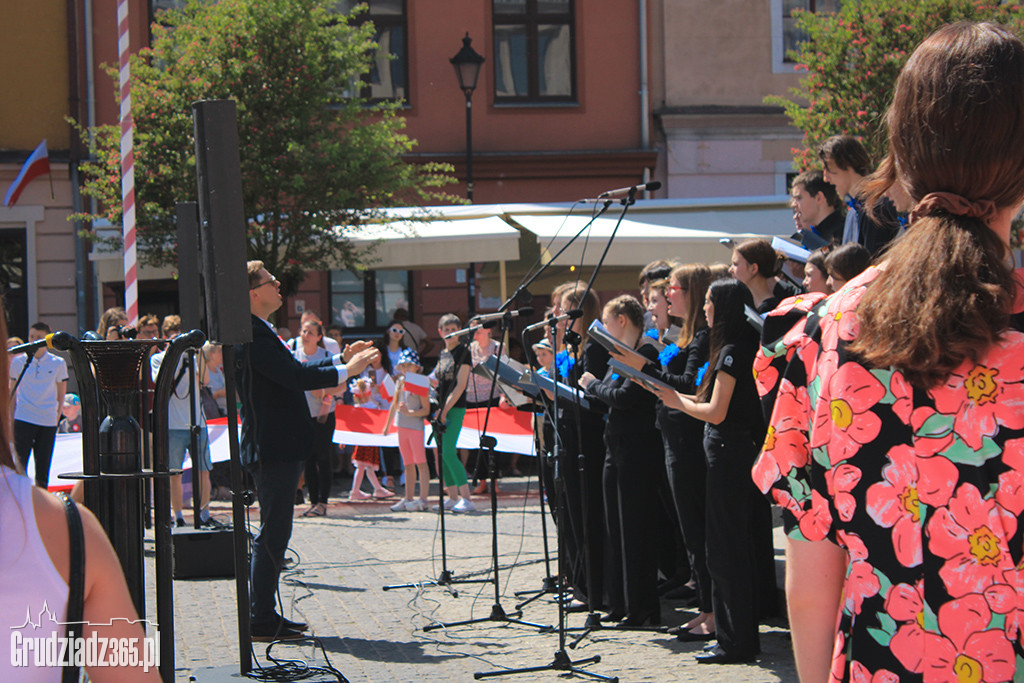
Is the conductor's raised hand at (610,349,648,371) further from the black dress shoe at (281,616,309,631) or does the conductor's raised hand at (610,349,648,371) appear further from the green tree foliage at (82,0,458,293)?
the green tree foliage at (82,0,458,293)

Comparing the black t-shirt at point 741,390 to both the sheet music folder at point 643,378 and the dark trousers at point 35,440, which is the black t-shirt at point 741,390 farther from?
the dark trousers at point 35,440

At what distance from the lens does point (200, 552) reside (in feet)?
26.0

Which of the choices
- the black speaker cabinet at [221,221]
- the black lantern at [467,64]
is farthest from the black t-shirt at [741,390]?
the black lantern at [467,64]

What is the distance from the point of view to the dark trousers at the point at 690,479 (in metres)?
5.89

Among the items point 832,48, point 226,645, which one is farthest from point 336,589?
point 832,48

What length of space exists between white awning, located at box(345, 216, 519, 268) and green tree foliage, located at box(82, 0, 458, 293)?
345 mm

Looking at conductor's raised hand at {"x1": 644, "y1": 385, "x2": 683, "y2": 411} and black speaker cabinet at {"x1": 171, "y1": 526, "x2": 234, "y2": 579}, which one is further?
black speaker cabinet at {"x1": 171, "y1": 526, "x2": 234, "y2": 579}

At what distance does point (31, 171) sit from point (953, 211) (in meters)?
19.8

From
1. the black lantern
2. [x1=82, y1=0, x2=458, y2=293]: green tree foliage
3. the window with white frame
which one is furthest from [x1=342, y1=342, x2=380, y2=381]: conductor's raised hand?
the window with white frame

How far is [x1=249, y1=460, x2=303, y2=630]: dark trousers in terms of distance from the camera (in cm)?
622

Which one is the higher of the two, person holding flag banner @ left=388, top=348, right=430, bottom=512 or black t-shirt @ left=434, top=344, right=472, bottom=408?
black t-shirt @ left=434, top=344, right=472, bottom=408

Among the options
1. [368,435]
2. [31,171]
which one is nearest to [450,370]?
[368,435]

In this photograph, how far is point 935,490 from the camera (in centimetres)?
182

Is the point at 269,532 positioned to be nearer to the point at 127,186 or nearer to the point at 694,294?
the point at 127,186
